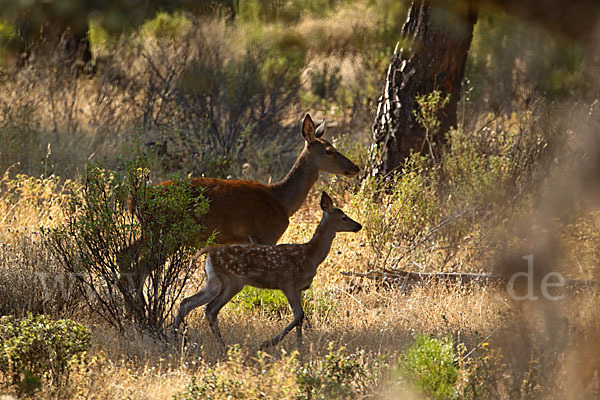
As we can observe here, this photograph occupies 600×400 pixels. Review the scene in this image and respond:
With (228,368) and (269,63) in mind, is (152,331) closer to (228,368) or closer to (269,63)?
(228,368)

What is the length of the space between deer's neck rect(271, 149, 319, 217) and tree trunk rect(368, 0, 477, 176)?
197 cm

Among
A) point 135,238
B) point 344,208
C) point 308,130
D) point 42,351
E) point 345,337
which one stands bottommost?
point 344,208

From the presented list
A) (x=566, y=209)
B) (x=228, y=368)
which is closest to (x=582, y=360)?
(x=566, y=209)

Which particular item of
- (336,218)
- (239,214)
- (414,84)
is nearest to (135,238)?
(239,214)

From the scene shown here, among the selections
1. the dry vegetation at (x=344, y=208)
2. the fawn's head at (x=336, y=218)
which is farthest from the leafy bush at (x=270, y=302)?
the fawn's head at (x=336, y=218)

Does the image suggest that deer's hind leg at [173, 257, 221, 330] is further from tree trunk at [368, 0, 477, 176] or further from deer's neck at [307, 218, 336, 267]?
tree trunk at [368, 0, 477, 176]

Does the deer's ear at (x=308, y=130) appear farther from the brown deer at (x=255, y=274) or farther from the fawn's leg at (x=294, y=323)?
the fawn's leg at (x=294, y=323)

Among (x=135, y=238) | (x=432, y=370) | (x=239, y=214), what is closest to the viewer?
(x=432, y=370)

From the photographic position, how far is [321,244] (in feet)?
22.1

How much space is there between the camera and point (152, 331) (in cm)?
633

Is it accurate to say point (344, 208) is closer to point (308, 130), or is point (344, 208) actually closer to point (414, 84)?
point (414, 84)

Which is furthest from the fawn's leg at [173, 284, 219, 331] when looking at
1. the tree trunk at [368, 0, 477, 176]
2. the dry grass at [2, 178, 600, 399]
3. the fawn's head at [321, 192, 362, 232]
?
the tree trunk at [368, 0, 477, 176]

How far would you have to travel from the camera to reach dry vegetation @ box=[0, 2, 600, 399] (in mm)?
3836

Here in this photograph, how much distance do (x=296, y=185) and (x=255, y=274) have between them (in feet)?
7.43
